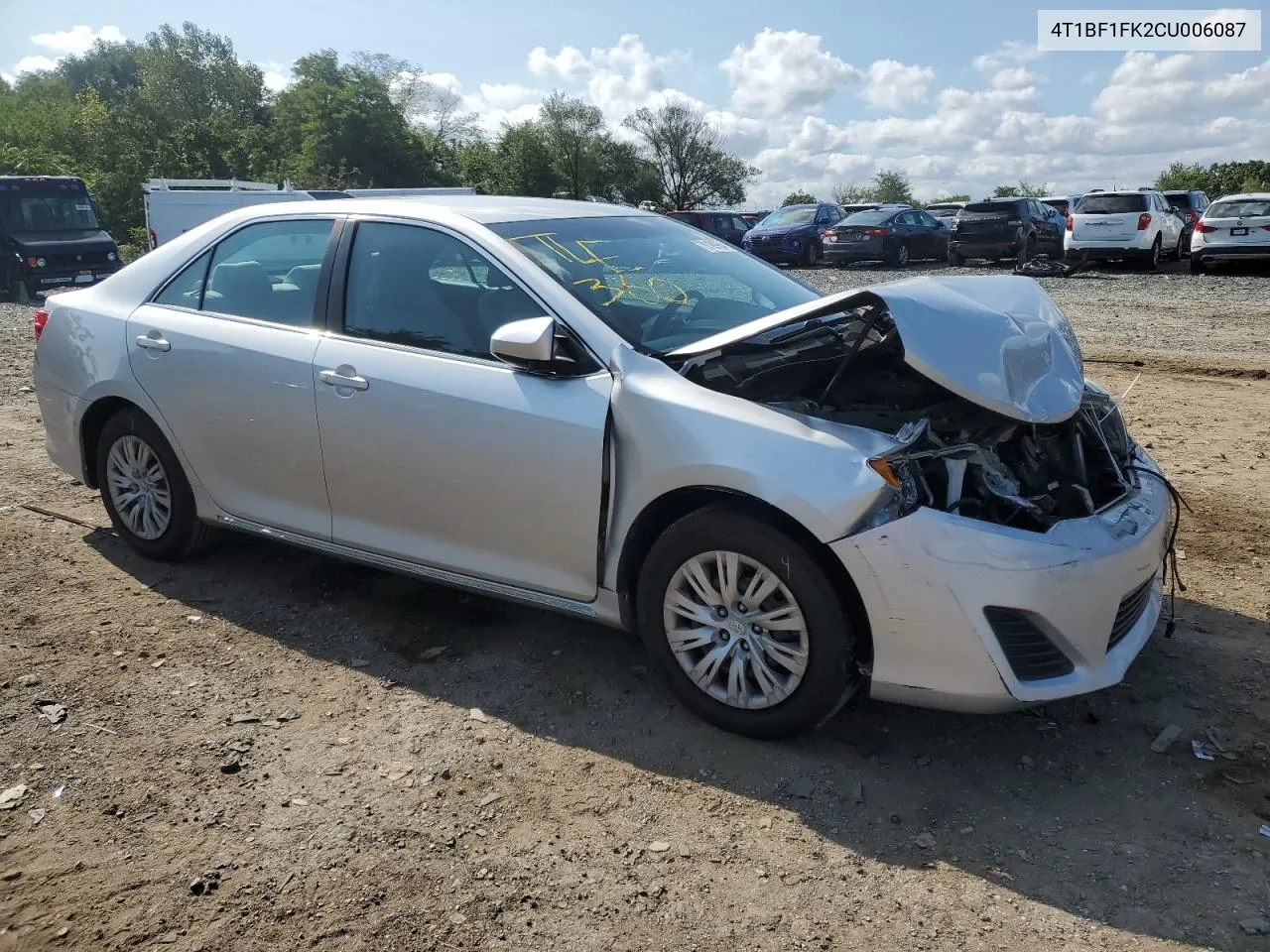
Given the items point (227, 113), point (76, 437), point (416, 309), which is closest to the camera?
point (416, 309)

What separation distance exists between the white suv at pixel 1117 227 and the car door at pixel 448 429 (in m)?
20.3

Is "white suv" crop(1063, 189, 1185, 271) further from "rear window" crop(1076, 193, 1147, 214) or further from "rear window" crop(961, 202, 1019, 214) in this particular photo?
"rear window" crop(961, 202, 1019, 214)

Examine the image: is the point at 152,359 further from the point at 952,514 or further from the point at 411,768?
the point at 952,514

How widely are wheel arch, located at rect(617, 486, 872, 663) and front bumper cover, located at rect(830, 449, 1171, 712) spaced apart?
0.07 metres

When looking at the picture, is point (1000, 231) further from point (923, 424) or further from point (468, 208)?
point (923, 424)

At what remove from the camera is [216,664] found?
3.92 metres

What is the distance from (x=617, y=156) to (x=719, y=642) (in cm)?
6507

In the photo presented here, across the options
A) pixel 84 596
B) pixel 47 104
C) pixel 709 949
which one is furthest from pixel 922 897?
pixel 47 104

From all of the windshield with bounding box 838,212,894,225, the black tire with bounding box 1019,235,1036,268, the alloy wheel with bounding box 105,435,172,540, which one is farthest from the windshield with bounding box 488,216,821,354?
the windshield with bounding box 838,212,894,225

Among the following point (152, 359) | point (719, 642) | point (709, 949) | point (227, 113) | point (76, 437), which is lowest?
point (709, 949)

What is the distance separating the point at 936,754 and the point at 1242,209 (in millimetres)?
19941

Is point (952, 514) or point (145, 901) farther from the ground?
point (952, 514)

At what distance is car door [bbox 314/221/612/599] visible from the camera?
3409 mm

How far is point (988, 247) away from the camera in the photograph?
21.9 metres
